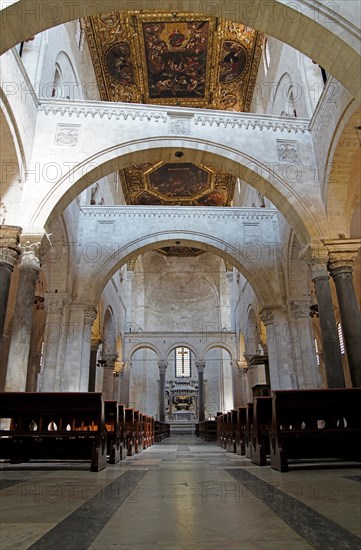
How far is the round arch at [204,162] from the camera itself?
9.55 meters

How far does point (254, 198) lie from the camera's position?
56.2 ft

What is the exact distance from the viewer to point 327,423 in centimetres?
556

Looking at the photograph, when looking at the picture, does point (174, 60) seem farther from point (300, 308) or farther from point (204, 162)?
point (300, 308)

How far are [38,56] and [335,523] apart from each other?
37.2 ft

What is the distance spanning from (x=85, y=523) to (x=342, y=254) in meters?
8.28

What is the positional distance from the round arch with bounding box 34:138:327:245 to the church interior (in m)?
0.05

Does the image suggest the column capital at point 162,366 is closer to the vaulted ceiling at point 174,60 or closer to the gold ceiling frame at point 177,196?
the gold ceiling frame at point 177,196

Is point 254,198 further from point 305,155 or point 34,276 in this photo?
point 34,276

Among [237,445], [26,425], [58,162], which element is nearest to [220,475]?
[26,425]

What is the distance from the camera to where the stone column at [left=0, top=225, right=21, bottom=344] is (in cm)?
809

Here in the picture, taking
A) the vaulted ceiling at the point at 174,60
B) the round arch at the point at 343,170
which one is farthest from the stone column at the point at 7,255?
the vaulted ceiling at the point at 174,60

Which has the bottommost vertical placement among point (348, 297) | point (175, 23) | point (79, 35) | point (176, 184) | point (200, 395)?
point (200, 395)

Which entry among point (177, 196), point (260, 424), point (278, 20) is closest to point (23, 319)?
point (260, 424)

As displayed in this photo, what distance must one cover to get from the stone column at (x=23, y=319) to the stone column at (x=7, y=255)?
0.57ft
